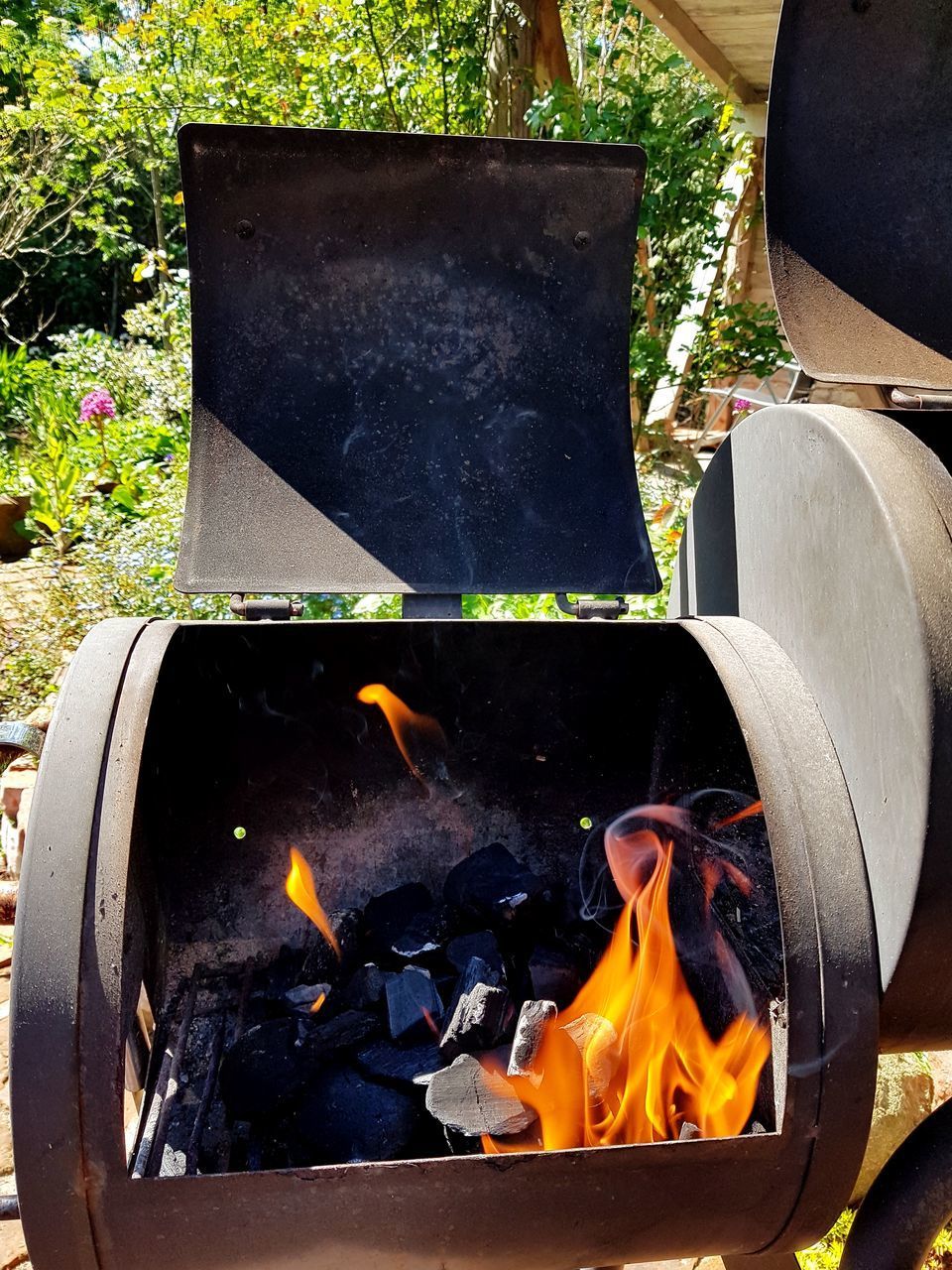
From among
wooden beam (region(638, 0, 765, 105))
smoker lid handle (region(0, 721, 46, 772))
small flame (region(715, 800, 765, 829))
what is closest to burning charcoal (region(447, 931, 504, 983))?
small flame (region(715, 800, 765, 829))

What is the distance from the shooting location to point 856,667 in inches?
48.4

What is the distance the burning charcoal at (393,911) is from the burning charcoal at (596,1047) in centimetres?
37

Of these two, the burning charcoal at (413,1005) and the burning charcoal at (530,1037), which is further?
the burning charcoal at (413,1005)

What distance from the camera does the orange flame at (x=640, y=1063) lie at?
4.33 feet

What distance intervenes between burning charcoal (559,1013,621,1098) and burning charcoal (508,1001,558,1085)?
0.03m

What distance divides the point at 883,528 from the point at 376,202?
3.68ft

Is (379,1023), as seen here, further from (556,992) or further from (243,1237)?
(243,1237)

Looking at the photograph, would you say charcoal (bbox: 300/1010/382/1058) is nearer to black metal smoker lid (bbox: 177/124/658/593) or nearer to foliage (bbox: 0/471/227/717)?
black metal smoker lid (bbox: 177/124/658/593)

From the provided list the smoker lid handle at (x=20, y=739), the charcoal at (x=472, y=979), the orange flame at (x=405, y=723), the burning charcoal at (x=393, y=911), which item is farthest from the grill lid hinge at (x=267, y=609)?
the charcoal at (x=472, y=979)

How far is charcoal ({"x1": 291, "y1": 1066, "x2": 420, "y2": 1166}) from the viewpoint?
1328 millimetres

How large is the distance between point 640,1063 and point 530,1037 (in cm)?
15

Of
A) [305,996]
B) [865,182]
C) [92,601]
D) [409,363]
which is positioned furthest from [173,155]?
[305,996]

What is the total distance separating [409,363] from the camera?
1.87 meters

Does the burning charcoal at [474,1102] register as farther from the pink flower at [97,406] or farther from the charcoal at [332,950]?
the pink flower at [97,406]
